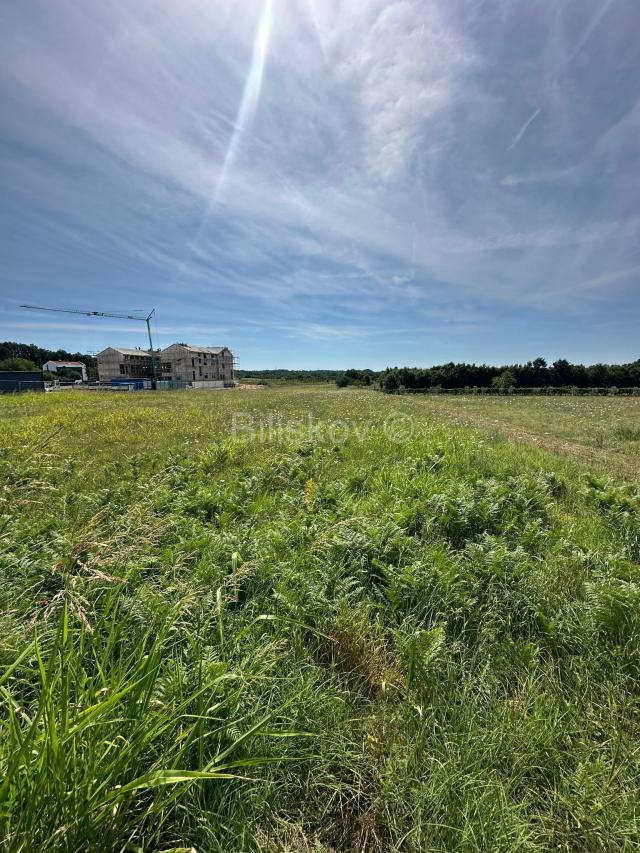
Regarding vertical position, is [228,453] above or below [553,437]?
above

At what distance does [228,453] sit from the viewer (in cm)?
741

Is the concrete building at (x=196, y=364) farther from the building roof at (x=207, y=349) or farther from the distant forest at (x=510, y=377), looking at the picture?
the distant forest at (x=510, y=377)

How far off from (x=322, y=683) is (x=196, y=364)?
87.8 metres

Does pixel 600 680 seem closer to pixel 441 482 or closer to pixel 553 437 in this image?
pixel 441 482

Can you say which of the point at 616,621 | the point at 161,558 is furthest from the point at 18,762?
the point at 616,621

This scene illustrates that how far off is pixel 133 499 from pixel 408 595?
4146 millimetres

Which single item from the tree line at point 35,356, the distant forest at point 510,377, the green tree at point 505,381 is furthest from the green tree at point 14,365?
the green tree at point 505,381

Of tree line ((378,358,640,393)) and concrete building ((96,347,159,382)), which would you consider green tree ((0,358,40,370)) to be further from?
tree line ((378,358,640,393))

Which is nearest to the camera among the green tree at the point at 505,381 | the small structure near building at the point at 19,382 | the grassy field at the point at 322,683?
the grassy field at the point at 322,683

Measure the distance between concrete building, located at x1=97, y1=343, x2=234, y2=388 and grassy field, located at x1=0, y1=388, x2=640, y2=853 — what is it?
7647cm

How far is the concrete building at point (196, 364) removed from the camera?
7956 cm

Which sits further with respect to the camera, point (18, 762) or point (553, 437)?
point (553, 437)

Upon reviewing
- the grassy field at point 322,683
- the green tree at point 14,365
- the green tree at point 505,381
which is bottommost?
the grassy field at point 322,683

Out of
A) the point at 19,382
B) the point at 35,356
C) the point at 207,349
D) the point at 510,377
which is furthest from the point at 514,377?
the point at 35,356
